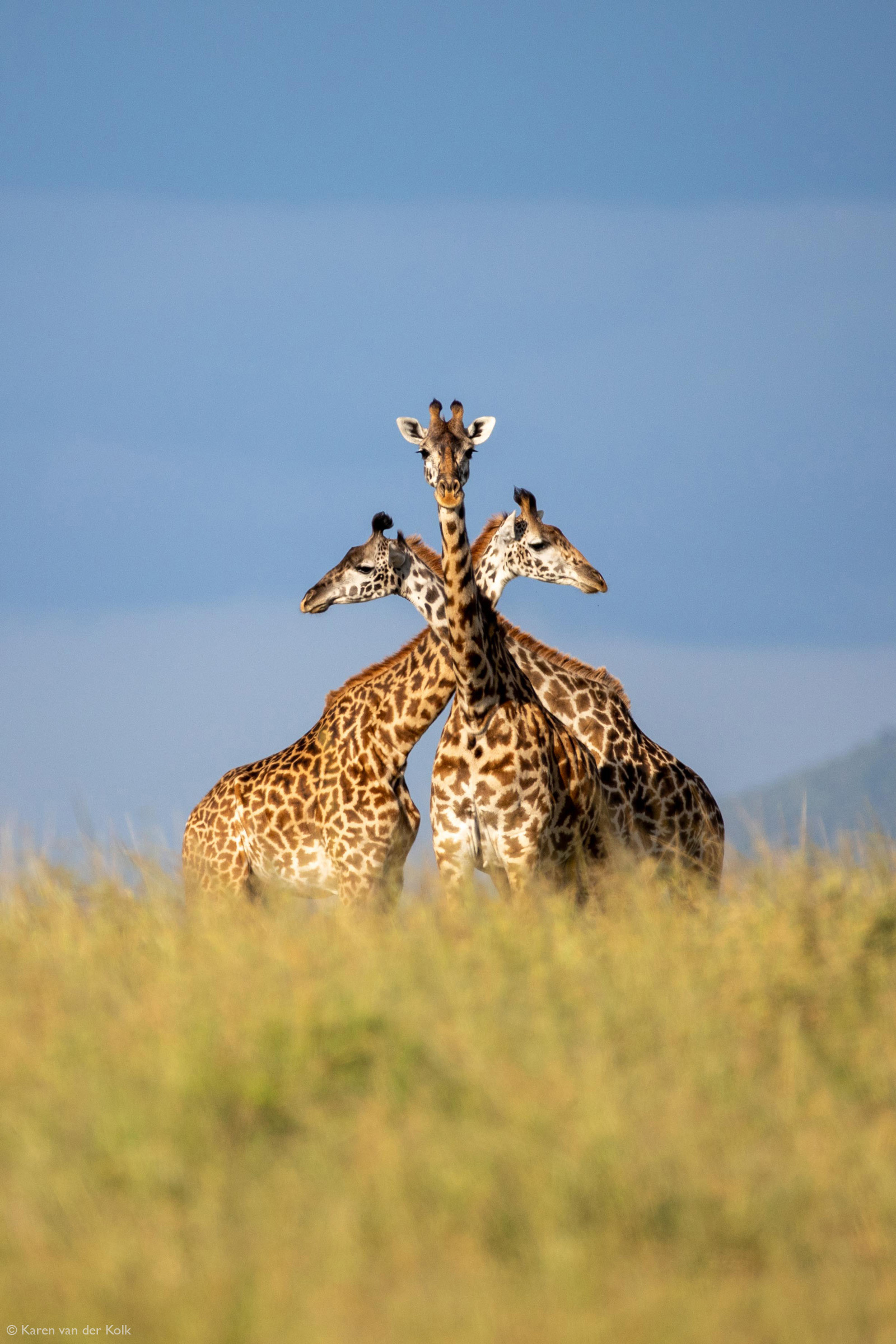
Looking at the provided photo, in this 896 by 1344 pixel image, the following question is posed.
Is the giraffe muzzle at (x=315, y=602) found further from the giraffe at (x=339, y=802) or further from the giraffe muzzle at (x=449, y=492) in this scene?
the giraffe muzzle at (x=449, y=492)

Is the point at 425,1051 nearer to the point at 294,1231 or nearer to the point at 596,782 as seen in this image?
the point at 294,1231

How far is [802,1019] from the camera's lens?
6711mm

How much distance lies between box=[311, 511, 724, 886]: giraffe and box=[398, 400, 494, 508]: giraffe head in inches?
37.8

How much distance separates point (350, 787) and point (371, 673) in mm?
1417

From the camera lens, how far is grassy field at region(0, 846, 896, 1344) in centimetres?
444

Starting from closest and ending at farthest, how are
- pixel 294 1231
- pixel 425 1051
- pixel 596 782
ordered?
pixel 294 1231 < pixel 425 1051 < pixel 596 782

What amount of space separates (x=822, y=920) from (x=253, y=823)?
196 inches

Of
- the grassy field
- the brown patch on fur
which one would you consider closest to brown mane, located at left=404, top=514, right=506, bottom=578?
the brown patch on fur

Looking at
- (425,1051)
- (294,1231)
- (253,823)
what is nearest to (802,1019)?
(425,1051)

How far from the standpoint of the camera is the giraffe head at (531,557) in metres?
10.8

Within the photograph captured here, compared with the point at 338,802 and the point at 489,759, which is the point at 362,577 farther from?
the point at 489,759

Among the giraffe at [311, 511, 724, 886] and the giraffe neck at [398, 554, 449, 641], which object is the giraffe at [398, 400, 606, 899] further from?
the giraffe at [311, 511, 724, 886]


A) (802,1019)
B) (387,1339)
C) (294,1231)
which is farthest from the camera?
(802,1019)

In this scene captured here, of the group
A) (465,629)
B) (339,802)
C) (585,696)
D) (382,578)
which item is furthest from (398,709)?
(585,696)
